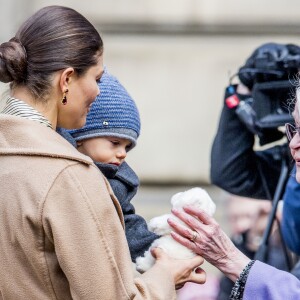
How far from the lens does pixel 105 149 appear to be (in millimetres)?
3699

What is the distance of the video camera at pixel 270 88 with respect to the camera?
4531 millimetres

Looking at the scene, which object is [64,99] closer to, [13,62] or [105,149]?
[13,62]

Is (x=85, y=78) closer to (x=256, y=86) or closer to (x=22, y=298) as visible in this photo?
(x=22, y=298)

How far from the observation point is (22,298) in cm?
313

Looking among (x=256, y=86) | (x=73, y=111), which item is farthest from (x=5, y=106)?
(x=256, y=86)

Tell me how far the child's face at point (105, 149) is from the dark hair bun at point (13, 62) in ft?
1.70

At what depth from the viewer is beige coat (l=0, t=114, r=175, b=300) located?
3.08 m

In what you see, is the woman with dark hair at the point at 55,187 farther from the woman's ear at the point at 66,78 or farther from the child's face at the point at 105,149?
the child's face at the point at 105,149

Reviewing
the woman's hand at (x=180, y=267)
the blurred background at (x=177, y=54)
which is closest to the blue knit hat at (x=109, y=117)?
the woman's hand at (x=180, y=267)

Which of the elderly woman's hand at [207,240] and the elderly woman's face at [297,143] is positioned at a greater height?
the elderly woman's face at [297,143]

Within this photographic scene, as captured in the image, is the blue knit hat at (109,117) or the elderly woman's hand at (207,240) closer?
the elderly woman's hand at (207,240)

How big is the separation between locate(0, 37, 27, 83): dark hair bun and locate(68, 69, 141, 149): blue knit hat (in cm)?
48

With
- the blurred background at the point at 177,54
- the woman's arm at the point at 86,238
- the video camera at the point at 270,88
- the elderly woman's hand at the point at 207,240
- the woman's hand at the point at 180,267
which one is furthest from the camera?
the blurred background at the point at 177,54

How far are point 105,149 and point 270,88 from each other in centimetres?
103
